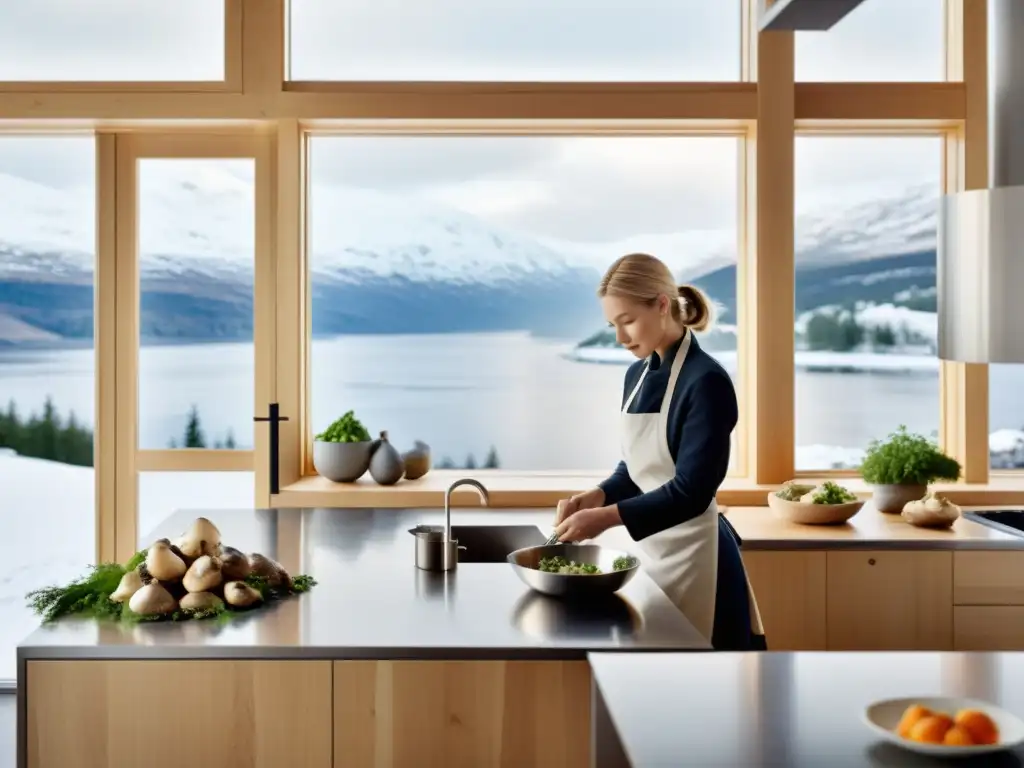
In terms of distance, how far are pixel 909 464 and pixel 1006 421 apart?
0.96 m

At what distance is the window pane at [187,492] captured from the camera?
448 centimetres

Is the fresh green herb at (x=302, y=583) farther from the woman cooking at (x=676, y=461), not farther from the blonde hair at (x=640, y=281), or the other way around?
the blonde hair at (x=640, y=281)

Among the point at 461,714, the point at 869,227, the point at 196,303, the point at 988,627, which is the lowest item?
the point at 988,627

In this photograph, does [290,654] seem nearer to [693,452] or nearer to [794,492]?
[693,452]

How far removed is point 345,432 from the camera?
13.9 feet

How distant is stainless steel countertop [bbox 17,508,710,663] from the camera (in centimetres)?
215

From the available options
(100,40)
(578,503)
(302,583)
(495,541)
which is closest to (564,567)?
(578,503)

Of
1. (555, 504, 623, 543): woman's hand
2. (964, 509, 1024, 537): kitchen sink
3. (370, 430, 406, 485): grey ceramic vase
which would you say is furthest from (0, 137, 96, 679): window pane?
(964, 509, 1024, 537): kitchen sink

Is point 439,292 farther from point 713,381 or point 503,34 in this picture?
point 713,381

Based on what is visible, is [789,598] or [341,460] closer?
[789,598]

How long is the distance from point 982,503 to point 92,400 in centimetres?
366

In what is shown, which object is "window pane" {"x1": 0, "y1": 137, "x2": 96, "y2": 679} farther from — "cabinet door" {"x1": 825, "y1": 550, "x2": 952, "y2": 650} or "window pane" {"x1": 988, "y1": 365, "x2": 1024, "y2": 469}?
"window pane" {"x1": 988, "y1": 365, "x2": 1024, "y2": 469}

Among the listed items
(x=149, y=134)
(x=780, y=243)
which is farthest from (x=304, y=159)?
(x=780, y=243)

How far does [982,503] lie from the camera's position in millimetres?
4168
